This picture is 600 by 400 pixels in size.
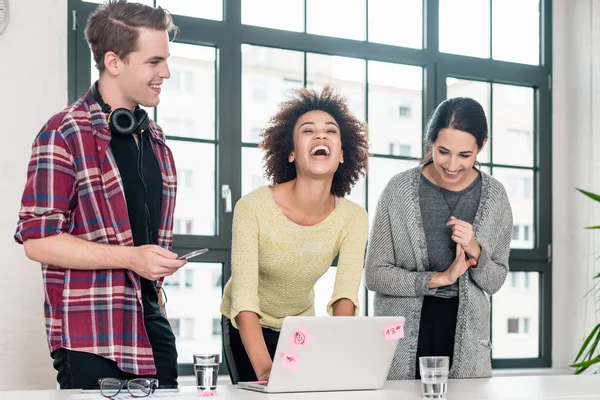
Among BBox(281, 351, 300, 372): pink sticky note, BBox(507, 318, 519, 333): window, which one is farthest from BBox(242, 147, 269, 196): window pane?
BBox(281, 351, 300, 372): pink sticky note

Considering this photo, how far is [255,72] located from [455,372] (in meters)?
2.12

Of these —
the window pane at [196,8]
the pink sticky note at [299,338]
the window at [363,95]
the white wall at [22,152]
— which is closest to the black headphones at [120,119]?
the pink sticky note at [299,338]

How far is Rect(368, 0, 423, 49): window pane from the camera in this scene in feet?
15.3

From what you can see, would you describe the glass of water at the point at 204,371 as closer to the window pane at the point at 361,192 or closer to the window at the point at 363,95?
the window at the point at 363,95

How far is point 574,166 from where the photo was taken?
502 centimetres

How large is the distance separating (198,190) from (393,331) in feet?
7.44

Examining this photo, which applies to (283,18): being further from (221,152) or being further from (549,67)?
(549,67)

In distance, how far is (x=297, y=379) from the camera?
6.52 ft

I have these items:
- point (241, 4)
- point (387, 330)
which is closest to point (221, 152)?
point (241, 4)

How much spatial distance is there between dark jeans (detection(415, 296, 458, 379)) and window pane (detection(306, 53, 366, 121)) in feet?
5.99

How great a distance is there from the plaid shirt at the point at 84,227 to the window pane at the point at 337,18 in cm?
236

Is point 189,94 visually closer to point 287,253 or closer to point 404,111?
point 404,111

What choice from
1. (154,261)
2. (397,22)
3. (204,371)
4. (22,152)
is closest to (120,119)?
(154,261)

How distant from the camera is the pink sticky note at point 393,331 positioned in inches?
80.3
